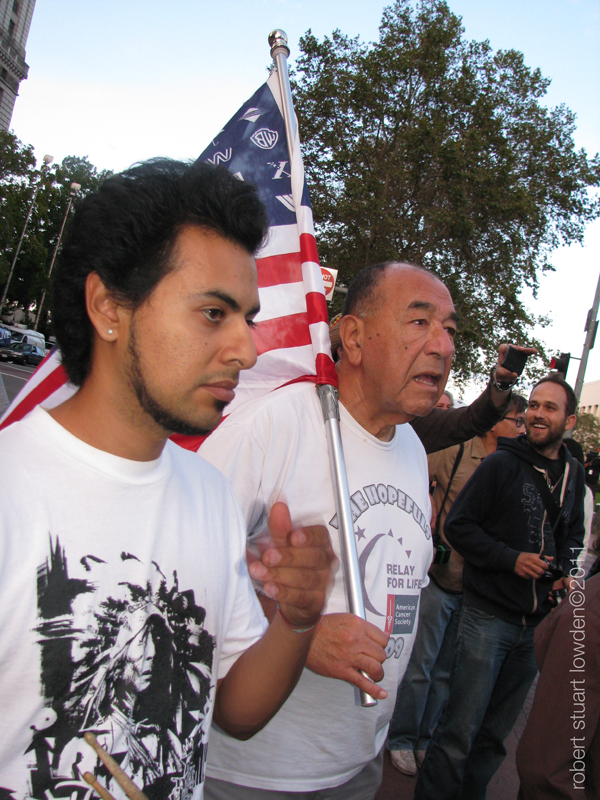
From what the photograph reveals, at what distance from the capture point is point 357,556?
6.18 feet

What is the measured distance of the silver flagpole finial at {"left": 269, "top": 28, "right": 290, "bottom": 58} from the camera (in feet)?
8.89

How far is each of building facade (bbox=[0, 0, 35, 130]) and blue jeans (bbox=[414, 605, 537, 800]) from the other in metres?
58.9

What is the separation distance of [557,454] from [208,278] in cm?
296

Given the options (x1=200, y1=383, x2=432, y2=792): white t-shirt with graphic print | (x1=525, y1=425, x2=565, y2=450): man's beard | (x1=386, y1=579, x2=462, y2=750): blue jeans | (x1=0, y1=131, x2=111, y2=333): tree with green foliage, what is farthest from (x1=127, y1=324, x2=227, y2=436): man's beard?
(x1=0, y1=131, x2=111, y2=333): tree with green foliage

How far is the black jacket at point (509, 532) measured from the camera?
3207 mm

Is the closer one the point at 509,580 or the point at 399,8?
the point at 509,580

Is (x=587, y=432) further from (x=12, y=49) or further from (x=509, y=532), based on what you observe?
(x=12, y=49)

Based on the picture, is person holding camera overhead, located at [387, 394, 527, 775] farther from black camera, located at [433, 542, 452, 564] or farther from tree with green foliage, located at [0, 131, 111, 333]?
tree with green foliage, located at [0, 131, 111, 333]

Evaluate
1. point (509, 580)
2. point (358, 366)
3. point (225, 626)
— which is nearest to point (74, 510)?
point (225, 626)

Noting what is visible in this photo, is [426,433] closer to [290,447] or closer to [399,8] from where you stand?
[290,447]

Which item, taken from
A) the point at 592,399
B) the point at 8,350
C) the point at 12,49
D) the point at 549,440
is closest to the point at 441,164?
the point at 549,440

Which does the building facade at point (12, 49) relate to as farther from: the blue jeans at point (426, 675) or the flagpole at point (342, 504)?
the flagpole at point (342, 504)

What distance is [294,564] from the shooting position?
1152 millimetres

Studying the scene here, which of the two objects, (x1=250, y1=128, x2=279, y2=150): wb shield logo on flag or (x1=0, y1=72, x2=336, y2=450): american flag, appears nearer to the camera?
(x1=0, y1=72, x2=336, y2=450): american flag
